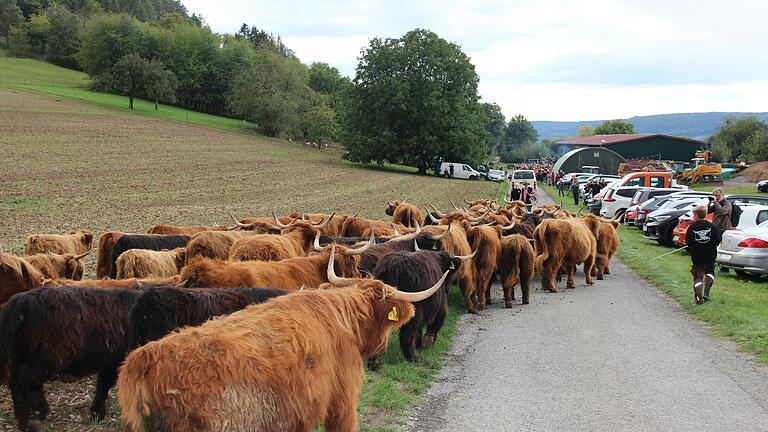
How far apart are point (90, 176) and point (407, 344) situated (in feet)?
89.4

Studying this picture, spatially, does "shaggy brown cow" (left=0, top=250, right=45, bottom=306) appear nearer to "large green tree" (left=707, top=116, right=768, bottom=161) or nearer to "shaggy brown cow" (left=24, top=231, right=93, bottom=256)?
"shaggy brown cow" (left=24, top=231, right=93, bottom=256)

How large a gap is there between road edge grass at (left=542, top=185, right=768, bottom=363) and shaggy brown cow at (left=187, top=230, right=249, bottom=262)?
759 cm


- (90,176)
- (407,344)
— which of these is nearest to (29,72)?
(90,176)

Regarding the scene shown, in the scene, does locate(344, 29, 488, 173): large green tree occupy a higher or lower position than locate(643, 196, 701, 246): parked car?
higher

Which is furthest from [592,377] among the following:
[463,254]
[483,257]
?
[483,257]

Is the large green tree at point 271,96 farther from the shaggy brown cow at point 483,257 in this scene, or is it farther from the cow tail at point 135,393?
the cow tail at point 135,393

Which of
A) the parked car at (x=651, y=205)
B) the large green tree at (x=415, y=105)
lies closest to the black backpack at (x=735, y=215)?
the parked car at (x=651, y=205)

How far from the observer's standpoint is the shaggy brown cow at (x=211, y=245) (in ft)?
34.5

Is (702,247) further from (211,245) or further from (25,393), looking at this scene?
(25,393)

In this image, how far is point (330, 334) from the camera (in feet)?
16.8

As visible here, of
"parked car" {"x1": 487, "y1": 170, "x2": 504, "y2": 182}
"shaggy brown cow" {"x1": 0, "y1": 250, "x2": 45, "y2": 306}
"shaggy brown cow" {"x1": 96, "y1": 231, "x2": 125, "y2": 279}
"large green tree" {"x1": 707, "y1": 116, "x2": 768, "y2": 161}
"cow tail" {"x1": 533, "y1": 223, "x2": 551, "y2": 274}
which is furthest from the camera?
"large green tree" {"x1": 707, "y1": 116, "x2": 768, "y2": 161}

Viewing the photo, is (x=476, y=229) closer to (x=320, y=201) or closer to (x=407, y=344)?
(x=407, y=344)

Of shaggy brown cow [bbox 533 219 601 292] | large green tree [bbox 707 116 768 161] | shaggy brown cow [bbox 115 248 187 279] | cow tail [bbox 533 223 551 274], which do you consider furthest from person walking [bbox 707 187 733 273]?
large green tree [bbox 707 116 768 161]

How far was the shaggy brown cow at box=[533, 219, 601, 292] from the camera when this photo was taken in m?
14.4
